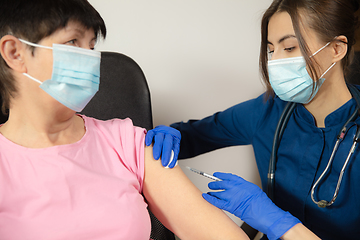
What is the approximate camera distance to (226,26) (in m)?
1.86

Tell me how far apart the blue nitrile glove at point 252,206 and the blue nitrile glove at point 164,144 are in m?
0.17

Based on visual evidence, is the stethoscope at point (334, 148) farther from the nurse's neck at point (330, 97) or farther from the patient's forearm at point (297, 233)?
the patient's forearm at point (297, 233)

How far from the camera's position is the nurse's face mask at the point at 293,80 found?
1225 millimetres

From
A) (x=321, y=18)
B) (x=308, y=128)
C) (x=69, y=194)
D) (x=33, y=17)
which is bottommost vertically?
(x=69, y=194)

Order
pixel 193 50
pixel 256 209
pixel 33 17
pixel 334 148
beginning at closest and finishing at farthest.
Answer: pixel 33 17 < pixel 256 209 < pixel 334 148 < pixel 193 50

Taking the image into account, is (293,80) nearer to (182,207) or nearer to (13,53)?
(182,207)

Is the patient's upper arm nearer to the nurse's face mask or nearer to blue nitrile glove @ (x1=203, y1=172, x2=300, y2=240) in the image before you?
blue nitrile glove @ (x1=203, y1=172, x2=300, y2=240)

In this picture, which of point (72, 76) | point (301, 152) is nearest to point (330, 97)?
point (301, 152)

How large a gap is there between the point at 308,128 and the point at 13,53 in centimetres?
113

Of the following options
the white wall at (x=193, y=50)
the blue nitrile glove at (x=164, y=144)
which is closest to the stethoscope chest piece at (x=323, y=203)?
the blue nitrile glove at (x=164, y=144)

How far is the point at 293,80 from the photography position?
4.11 feet

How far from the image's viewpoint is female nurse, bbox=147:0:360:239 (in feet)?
3.70

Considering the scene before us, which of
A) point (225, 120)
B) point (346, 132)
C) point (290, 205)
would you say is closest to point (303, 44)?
point (346, 132)

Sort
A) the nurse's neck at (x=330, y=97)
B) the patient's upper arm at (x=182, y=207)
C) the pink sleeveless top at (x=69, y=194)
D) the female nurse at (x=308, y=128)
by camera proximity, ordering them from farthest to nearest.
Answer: the nurse's neck at (x=330, y=97)
the female nurse at (x=308, y=128)
the patient's upper arm at (x=182, y=207)
the pink sleeveless top at (x=69, y=194)
